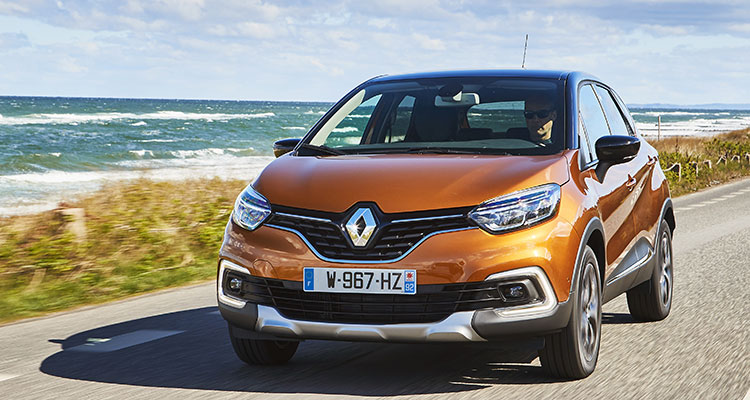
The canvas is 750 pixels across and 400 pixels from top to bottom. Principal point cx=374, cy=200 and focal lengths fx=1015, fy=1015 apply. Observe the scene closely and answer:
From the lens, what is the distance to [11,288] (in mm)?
8195

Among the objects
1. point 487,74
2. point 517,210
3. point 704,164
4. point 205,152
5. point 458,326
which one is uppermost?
point 487,74

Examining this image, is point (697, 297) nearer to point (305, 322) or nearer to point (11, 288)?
point (305, 322)

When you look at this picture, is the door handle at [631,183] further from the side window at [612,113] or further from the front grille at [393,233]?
the front grille at [393,233]

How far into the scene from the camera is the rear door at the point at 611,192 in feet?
17.9

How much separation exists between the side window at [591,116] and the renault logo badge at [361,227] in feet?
5.55

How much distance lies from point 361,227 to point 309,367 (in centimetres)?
115

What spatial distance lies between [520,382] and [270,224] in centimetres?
145

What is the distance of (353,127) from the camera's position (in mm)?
5703

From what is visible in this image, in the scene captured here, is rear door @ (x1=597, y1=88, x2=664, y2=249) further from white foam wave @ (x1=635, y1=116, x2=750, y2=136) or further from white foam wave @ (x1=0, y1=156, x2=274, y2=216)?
white foam wave @ (x1=635, y1=116, x2=750, y2=136)

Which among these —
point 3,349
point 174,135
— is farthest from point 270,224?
point 174,135

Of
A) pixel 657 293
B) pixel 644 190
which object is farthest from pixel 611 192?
pixel 657 293

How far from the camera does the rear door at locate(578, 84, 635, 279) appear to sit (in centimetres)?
545

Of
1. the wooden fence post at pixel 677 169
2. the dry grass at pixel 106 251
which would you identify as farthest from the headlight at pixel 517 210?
the wooden fence post at pixel 677 169

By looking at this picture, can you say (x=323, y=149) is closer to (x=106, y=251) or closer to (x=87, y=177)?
(x=106, y=251)
